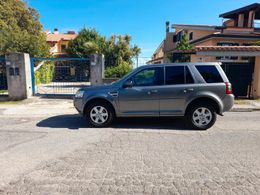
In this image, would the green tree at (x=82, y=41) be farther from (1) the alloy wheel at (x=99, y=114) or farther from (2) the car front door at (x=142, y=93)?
(2) the car front door at (x=142, y=93)

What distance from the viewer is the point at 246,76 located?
1045 cm

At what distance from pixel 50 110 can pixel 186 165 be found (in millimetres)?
6425

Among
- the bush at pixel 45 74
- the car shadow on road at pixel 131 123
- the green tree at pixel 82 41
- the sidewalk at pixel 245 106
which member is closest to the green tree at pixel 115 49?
the green tree at pixel 82 41

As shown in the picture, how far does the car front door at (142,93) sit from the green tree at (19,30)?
15621mm

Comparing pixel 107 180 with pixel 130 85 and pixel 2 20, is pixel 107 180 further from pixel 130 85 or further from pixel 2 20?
pixel 2 20

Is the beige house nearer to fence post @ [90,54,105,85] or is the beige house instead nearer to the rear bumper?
fence post @ [90,54,105,85]

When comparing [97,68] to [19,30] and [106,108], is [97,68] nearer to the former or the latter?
[106,108]

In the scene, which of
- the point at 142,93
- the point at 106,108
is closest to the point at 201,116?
the point at 142,93

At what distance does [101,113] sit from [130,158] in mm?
2296

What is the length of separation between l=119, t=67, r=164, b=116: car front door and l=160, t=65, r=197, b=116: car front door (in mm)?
170

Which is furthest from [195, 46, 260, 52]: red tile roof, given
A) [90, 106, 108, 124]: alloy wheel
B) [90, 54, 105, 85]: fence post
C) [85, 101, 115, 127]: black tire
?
[90, 106, 108, 124]: alloy wheel

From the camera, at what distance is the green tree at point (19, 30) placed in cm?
1703

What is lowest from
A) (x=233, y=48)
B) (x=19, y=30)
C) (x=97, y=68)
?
(x=97, y=68)

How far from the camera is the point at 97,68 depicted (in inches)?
401
